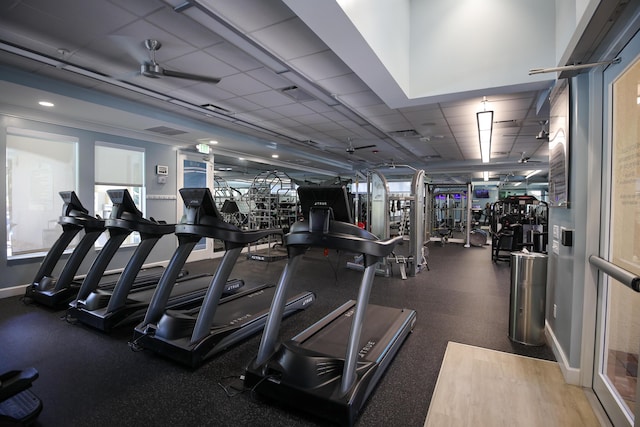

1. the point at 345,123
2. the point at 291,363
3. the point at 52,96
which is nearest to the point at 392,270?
the point at 345,123

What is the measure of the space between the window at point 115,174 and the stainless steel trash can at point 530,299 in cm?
648

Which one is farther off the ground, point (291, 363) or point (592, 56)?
point (592, 56)

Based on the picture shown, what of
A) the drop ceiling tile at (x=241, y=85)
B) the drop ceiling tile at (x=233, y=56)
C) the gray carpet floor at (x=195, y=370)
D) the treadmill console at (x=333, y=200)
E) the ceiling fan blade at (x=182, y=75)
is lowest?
the gray carpet floor at (x=195, y=370)

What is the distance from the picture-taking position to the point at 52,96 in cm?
399

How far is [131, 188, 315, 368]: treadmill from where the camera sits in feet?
8.64

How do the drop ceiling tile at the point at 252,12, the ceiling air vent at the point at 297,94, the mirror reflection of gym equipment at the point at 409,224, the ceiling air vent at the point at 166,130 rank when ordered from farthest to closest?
1. the mirror reflection of gym equipment at the point at 409,224
2. the ceiling air vent at the point at 166,130
3. the ceiling air vent at the point at 297,94
4. the drop ceiling tile at the point at 252,12

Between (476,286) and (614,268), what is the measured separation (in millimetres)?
3642

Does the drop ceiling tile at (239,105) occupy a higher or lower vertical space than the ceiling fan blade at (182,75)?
higher

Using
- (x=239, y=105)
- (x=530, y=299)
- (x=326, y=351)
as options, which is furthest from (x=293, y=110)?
(x=530, y=299)

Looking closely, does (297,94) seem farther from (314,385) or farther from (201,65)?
(314,385)

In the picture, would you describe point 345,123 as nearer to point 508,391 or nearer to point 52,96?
point 52,96

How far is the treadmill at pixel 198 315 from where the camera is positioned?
263cm

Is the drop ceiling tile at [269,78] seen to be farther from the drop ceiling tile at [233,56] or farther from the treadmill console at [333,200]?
the treadmill console at [333,200]

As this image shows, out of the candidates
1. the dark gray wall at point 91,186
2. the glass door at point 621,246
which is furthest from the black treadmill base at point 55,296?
the glass door at point 621,246
